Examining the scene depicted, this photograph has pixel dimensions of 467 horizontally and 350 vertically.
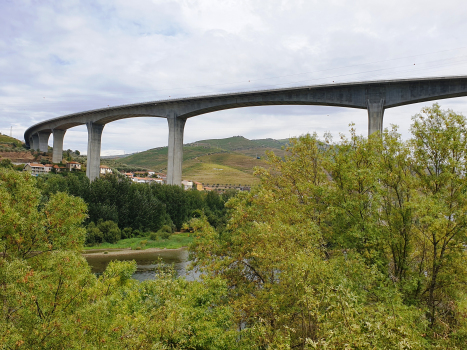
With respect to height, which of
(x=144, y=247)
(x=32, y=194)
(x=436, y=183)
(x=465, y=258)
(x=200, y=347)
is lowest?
(x=144, y=247)

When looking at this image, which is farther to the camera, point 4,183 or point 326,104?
point 326,104

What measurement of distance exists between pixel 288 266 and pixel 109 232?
123ft

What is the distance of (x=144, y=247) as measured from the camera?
1587 inches

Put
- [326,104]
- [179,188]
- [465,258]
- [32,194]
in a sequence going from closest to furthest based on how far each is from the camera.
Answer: [465,258] → [32,194] → [326,104] → [179,188]

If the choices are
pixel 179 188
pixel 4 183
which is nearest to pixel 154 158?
pixel 179 188

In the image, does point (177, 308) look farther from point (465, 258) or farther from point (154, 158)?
point (154, 158)

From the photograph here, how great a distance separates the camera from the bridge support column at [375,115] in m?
29.8

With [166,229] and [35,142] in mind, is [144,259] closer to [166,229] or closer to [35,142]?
[166,229]

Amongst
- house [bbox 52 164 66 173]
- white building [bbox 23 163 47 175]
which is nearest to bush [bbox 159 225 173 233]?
house [bbox 52 164 66 173]

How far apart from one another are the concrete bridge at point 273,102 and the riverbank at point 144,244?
7927 mm

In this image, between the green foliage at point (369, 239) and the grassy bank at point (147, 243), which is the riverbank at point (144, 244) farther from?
the green foliage at point (369, 239)

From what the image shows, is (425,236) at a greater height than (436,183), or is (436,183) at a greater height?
(436,183)

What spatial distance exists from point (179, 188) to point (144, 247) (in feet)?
34.8

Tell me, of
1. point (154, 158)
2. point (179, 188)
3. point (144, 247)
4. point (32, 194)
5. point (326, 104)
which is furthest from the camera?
point (154, 158)
